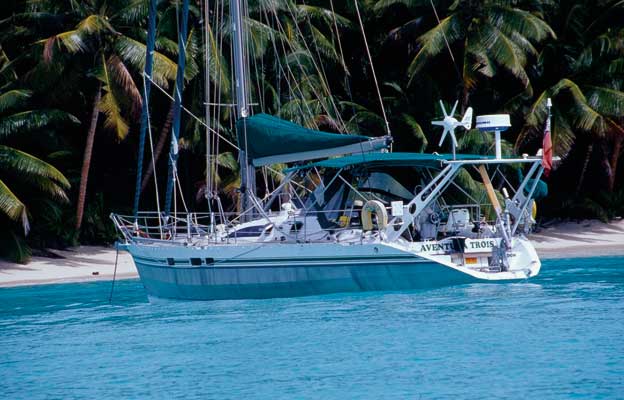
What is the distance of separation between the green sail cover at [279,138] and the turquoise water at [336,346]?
130 inches

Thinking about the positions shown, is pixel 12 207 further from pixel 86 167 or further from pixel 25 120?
pixel 86 167

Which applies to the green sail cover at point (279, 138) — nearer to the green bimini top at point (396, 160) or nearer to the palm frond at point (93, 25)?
the green bimini top at point (396, 160)

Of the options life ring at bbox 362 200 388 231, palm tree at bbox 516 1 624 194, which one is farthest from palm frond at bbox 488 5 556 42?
life ring at bbox 362 200 388 231

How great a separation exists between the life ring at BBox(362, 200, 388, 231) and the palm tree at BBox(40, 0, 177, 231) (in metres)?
14.9

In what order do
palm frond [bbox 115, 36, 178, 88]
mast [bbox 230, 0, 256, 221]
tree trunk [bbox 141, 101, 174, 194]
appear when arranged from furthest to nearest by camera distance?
tree trunk [bbox 141, 101, 174, 194] → palm frond [bbox 115, 36, 178, 88] → mast [bbox 230, 0, 256, 221]

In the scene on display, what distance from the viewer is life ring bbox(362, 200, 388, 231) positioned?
2288 centimetres

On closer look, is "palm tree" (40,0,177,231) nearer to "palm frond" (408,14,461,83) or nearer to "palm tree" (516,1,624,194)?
"palm frond" (408,14,461,83)

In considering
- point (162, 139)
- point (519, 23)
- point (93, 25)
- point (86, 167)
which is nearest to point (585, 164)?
point (519, 23)

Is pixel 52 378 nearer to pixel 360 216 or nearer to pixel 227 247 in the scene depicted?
pixel 227 247

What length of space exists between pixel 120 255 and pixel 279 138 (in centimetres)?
1563

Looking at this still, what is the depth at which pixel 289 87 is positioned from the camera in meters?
35.2

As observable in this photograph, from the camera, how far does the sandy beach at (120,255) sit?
34375mm

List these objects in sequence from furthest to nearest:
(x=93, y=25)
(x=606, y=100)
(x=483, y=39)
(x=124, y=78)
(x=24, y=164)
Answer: (x=483, y=39)
(x=606, y=100)
(x=124, y=78)
(x=93, y=25)
(x=24, y=164)

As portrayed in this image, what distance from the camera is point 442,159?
23.8 m
